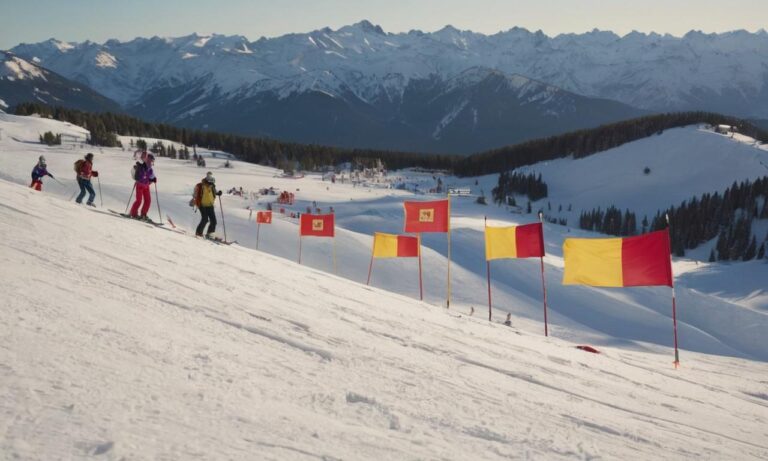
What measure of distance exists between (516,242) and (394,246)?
6.37 meters

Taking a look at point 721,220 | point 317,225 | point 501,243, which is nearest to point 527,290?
point 501,243

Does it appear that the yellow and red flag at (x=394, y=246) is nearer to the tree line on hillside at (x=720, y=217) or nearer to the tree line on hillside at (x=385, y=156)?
the tree line on hillside at (x=720, y=217)

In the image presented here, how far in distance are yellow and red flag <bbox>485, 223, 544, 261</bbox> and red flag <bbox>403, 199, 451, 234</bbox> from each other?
1.71 meters

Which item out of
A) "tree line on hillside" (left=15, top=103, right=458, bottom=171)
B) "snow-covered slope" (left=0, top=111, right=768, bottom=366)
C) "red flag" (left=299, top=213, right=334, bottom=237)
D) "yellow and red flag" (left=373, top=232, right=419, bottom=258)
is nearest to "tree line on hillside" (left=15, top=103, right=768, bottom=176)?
"tree line on hillside" (left=15, top=103, right=458, bottom=171)

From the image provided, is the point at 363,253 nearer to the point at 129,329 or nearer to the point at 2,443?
the point at 129,329

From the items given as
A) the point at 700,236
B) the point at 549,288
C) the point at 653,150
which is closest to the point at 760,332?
the point at 549,288

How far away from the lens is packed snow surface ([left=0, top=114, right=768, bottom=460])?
3.91 m

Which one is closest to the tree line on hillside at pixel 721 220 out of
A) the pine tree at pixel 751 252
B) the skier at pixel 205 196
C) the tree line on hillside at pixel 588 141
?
the pine tree at pixel 751 252

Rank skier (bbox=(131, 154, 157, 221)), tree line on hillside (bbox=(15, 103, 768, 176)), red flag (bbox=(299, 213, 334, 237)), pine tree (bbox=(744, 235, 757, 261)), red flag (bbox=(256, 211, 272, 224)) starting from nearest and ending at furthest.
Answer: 1. skier (bbox=(131, 154, 157, 221))
2. red flag (bbox=(299, 213, 334, 237))
3. red flag (bbox=(256, 211, 272, 224))
4. pine tree (bbox=(744, 235, 757, 261))
5. tree line on hillside (bbox=(15, 103, 768, 176))

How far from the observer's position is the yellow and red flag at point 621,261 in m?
14.2

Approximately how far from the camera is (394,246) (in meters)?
23.0

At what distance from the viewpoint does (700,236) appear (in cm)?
8238

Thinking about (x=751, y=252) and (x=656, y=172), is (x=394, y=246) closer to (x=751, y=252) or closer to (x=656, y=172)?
(x=751, y=252)

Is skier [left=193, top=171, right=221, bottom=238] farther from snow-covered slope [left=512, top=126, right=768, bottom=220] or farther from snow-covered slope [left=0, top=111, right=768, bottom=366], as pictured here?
snow-covered slope [left=512, top=126, right=768, bottom=220]
